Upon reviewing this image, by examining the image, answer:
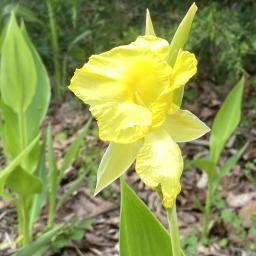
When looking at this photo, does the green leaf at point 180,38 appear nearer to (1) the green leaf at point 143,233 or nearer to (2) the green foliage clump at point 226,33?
(1) the green leaf at point 143,233

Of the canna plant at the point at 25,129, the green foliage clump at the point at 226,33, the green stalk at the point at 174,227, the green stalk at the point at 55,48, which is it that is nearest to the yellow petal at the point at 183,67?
the green stalk at the point at 174,227

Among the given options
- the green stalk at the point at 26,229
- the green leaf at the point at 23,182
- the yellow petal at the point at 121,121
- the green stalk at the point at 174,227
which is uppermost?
the yellow petal at the point at 121,121

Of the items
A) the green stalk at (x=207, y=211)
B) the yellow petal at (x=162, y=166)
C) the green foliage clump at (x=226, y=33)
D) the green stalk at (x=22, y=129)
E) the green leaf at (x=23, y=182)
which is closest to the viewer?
the yellow petal at (x=162, y=166)

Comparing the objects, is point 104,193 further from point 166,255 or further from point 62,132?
point 166,255

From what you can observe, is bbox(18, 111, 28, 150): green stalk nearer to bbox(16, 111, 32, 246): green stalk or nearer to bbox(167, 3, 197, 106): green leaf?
bbox(16, 111, 32, 246): green stalk

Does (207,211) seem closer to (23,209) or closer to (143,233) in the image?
(23,209)

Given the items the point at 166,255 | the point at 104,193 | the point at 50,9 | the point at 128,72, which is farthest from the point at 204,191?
the point at 128,72

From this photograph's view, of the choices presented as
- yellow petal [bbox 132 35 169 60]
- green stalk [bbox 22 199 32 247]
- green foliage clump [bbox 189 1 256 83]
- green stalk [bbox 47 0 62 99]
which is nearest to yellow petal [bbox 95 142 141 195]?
yellow petal [bbox 132 35 169 60]
